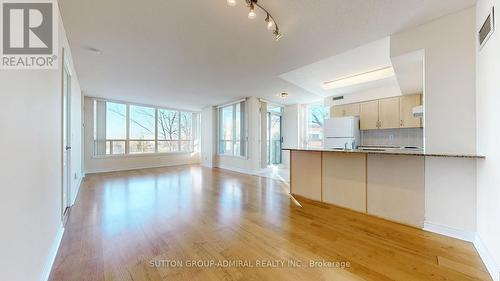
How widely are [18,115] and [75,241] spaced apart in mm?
1606

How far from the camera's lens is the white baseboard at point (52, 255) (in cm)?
152

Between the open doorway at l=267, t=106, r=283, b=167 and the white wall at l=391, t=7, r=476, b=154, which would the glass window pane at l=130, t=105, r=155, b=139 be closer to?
the open doorway at l=267, t=106, r=283, b=167

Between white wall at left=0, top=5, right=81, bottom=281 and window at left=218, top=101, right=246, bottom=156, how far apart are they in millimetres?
5046

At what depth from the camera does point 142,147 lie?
7434mm

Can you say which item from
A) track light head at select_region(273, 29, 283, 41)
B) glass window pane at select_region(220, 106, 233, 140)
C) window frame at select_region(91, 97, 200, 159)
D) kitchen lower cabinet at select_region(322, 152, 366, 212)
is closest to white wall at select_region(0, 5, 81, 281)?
track light head at select_region(273, 29, 283, 41)

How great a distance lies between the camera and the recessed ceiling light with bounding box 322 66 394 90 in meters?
4.05

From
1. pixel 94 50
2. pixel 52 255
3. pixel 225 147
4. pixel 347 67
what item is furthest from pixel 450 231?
pixel 225 147

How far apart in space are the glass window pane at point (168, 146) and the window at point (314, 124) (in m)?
5.40

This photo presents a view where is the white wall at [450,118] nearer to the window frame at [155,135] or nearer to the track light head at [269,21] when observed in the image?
the track light head at [269,21]

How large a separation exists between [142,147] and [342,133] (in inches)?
271

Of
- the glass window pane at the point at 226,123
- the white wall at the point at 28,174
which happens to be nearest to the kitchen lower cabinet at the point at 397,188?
the white wall at the point at 28,174

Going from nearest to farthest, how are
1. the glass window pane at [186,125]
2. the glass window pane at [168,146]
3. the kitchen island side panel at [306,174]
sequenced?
the kitchen island side panel at [306,174] → the glass window pane at [168,146] → the glass window pane at [186,125]

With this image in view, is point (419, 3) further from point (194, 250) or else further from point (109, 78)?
point (109, 78)

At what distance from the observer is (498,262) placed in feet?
5.12
